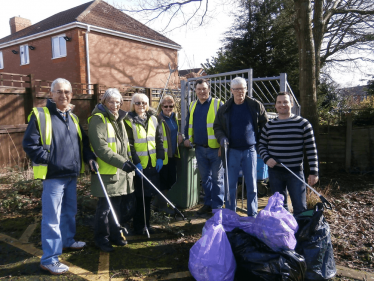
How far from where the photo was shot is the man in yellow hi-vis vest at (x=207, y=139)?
13.3ft

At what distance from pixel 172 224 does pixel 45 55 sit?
1704cm

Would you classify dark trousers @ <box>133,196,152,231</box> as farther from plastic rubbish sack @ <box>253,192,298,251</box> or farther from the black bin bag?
plastic rubbish sack @ <box>253,192,298,251</box>

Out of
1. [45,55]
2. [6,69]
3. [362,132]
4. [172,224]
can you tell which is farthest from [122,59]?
[172,224]

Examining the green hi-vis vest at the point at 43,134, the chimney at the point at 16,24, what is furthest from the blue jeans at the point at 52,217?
the chimney at the point at 16,24

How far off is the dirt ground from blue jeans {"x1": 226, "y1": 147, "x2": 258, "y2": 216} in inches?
29.1

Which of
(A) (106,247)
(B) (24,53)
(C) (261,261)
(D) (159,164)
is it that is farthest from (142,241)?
(B) (24,53)

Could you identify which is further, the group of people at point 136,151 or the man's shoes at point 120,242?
the man's shoes at point 120,242

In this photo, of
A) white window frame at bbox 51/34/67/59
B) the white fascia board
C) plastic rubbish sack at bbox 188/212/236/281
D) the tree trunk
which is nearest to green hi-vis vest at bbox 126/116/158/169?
plastic rubbish sack at bbox 188/212/236/281

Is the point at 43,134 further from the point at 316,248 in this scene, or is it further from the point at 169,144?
the point at 316,248

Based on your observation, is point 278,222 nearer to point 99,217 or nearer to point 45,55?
point 99,217

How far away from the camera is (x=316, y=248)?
2.54 m

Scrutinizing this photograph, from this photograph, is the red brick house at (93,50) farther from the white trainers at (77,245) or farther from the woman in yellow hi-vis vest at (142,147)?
the white trainers at (77,245)

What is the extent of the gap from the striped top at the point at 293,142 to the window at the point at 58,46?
16.1 metres

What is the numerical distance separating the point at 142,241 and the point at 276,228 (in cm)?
180
